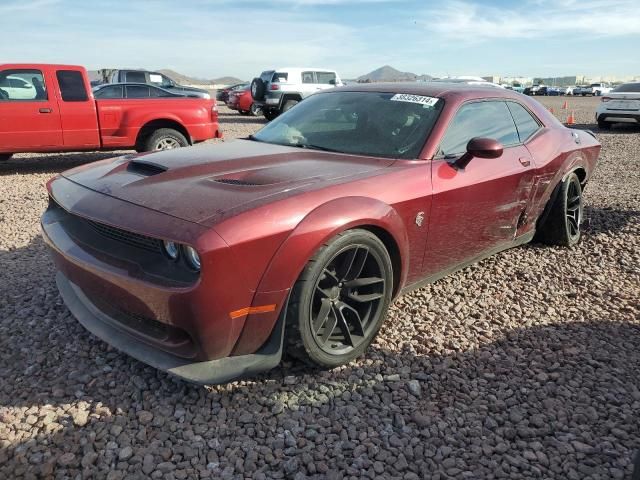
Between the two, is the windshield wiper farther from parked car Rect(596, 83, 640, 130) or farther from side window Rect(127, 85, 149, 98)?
parked car Rect(596, 83, 640, 130)

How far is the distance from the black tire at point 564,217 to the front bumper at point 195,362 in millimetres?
3005

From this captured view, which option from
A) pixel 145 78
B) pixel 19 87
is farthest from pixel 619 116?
pixel 19 87

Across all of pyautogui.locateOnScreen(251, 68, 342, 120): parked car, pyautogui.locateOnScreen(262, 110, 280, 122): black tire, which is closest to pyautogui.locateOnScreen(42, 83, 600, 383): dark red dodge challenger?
pyautogui.locateOnScreen(251, 68, 342, 120): parked car

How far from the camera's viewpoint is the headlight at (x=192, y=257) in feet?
7.23

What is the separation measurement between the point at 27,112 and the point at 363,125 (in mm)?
6397

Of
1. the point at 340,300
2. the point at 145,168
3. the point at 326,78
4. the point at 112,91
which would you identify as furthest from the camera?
the point at 326,78

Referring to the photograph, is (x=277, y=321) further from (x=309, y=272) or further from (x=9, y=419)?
(x=9, y=419)

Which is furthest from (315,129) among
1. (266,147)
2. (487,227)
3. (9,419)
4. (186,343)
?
(9,419)

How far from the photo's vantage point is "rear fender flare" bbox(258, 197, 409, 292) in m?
2.30

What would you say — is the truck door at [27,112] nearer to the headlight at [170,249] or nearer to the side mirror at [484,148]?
the headlight at [170,249]

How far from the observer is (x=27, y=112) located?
772 cm

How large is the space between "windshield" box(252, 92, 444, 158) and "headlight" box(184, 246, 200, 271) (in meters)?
1.42

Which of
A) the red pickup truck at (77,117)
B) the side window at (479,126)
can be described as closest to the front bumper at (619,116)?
the red pickup truck at (77,117)

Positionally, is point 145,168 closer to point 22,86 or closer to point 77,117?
point 77,117
